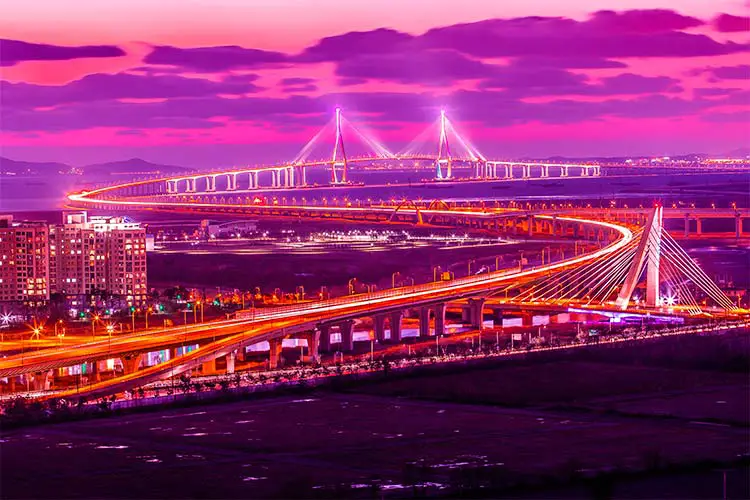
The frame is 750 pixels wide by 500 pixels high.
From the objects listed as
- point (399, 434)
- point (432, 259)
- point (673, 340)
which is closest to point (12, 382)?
point (399, 434)

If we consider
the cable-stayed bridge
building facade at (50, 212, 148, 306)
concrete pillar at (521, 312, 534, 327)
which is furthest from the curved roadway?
building facade at (50, 212, 148, 306)

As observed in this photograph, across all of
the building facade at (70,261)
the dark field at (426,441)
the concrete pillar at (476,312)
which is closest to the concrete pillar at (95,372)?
the dark field at (426,441)

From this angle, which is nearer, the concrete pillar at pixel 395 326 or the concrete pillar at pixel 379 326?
the concrete pillar at pixel 379 326

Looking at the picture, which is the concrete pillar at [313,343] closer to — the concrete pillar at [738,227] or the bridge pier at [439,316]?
the bridge pier at [439,316]

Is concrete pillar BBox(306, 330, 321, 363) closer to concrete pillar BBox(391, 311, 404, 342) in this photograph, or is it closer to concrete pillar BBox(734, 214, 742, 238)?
concrete pillar BBox(391, 311, 404, 342)

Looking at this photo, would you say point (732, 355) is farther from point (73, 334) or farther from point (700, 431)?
point (73, 334)
